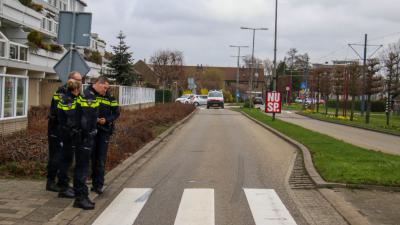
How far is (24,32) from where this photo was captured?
4394cm

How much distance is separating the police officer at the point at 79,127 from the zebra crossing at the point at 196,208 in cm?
44

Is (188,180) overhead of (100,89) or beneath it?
beneath

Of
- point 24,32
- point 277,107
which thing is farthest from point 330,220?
point 24,32

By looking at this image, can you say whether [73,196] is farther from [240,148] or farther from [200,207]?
[240,148]

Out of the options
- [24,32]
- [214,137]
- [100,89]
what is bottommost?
[214,137]

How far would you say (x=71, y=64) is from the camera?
35.4 ft

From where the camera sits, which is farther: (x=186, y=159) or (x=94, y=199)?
(x=186, y=159)

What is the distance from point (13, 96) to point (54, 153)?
26.2ft

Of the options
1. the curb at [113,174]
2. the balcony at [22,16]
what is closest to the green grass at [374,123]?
the curb at [113,174]

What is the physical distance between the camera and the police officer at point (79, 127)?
810 centimetres

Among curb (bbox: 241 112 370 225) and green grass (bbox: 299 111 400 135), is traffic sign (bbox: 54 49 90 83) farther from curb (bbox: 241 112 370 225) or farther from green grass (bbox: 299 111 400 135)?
A: green grass (bbox: 299 111 400 135)

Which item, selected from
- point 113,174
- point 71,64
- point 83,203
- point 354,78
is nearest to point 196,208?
point 83,203

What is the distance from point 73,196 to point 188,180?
286 centimetres

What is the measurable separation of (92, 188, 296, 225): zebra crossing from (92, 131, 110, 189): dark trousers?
40cm
